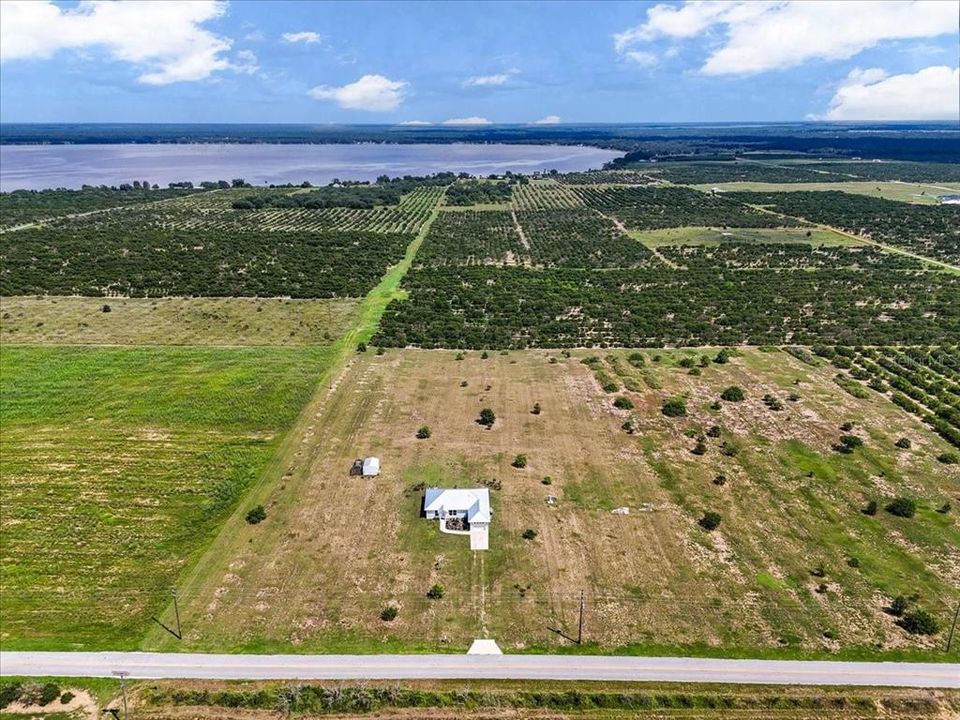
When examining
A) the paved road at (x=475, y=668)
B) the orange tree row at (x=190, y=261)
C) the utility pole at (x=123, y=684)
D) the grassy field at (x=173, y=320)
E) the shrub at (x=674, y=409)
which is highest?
the orange tree row at (x=190, y=261)

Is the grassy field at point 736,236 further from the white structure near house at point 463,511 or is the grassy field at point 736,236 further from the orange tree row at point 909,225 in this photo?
the white structure near house at point 463,511

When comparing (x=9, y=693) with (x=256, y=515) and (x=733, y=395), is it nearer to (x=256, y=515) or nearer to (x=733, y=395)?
(x=256, y=515)

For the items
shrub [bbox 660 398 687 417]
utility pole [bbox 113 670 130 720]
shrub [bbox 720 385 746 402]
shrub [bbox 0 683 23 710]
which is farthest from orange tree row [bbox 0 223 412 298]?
shrub [bbox 0 683 23 710]

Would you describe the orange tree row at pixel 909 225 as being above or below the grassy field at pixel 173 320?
above

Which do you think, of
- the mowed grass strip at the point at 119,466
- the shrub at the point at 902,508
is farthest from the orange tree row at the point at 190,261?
the shrub at the point at 902,508

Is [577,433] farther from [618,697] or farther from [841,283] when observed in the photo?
[841,283]

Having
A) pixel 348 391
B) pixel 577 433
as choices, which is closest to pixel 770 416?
pixel 577 433

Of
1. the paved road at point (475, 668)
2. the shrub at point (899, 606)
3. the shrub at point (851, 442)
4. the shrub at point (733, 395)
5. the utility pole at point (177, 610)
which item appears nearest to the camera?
the paved road at point (475, 668)

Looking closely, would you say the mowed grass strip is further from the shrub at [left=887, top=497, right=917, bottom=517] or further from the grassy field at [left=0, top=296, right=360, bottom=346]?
the shrub at [left=887, top=497, right=917, bottom=517]
